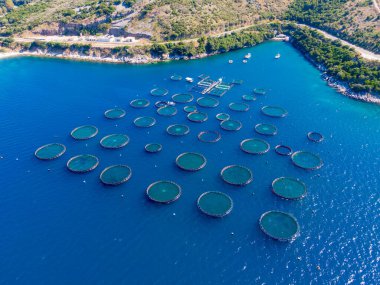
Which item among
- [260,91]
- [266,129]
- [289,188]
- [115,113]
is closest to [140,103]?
[115,113]

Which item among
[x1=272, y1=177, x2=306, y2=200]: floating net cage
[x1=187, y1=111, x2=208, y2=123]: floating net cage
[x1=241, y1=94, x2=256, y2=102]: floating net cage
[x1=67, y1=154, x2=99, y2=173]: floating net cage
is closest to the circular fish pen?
[x1=187, y1=111, x2=208, y2=123]: floating net cage

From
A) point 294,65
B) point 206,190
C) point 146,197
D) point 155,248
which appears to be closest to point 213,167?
point 206,190

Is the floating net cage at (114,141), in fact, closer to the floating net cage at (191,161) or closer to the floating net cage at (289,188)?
the floating net cage at (191,161)

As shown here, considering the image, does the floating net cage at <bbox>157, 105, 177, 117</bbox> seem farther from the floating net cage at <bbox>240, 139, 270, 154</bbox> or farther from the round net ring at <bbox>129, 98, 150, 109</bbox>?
the floating net cage at <bbox>240, 139, 270, 154</bbox>

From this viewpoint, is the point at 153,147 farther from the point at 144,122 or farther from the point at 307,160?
the point at 307,160

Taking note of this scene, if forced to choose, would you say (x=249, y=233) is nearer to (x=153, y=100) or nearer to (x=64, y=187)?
(x=64, y=187)

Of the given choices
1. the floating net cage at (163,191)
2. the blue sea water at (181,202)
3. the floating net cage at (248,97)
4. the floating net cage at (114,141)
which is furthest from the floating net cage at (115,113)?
the floating net cage at (248,97)
